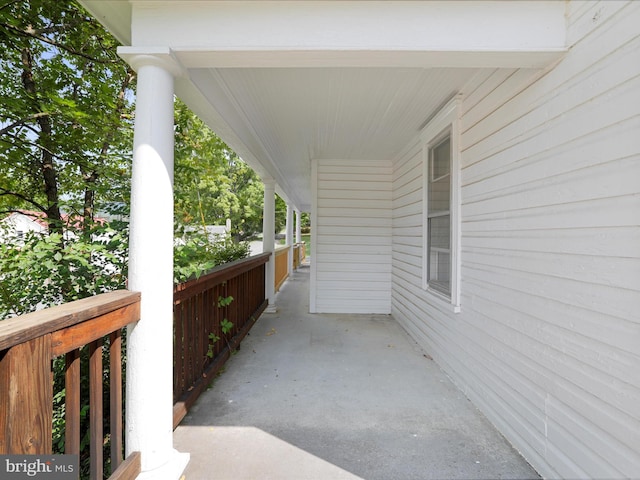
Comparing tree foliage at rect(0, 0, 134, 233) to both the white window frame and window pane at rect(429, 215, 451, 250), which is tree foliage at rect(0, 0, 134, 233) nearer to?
the white window frame

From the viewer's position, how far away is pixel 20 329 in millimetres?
1049

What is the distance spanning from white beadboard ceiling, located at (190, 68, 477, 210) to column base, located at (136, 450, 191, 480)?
2.28 metres

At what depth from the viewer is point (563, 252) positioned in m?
1.73

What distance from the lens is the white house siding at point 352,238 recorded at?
5.49 meters

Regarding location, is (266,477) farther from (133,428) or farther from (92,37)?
(92,37)

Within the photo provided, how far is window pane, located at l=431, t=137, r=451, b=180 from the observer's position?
3.40 m

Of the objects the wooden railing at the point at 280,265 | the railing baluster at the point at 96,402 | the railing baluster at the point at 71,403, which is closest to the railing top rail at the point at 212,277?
the railing baluster at the point at 96,402

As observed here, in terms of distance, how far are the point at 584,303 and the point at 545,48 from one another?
1309 mm

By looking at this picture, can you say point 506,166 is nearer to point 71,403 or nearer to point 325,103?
point 325,103

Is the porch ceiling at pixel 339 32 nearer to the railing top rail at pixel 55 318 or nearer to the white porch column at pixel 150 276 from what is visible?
the white porch column at pixel 150 276

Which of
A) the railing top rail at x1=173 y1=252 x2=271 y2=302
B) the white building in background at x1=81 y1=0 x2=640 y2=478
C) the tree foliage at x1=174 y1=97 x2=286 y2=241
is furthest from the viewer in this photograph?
the tree foliage at x1=174 y1=97 x2=286 y2=241

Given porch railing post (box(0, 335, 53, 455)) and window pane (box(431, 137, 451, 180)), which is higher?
window pane (box(431, 137, 451, 180))

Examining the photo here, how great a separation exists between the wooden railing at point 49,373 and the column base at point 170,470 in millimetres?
78

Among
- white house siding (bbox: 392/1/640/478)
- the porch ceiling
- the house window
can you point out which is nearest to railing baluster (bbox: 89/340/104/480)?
the porch ceiling
